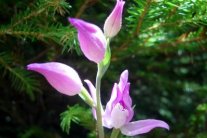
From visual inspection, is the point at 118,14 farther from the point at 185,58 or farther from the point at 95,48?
the point at 185,58

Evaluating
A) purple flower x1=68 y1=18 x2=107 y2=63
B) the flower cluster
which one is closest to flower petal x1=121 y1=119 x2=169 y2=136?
the flower cluster

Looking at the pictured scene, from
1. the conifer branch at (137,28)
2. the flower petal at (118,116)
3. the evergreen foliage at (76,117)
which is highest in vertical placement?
the conifer branch at (137,28)

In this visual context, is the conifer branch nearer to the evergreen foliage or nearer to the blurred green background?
the blurred green background

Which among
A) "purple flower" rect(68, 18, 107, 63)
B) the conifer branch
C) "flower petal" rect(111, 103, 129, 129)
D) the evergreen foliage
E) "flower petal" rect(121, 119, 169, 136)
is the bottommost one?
the evergreen foliage

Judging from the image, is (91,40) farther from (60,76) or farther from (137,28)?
(137,28)

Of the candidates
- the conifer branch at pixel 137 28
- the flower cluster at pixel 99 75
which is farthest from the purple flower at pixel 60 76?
the conifer branch at pixel 137 28

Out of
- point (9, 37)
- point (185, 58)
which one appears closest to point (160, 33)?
point (9, 37)

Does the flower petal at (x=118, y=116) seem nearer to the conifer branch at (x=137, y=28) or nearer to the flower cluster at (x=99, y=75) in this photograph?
the flower cluster at (x=99, y=75)

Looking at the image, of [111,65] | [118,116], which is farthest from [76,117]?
[111,65]
